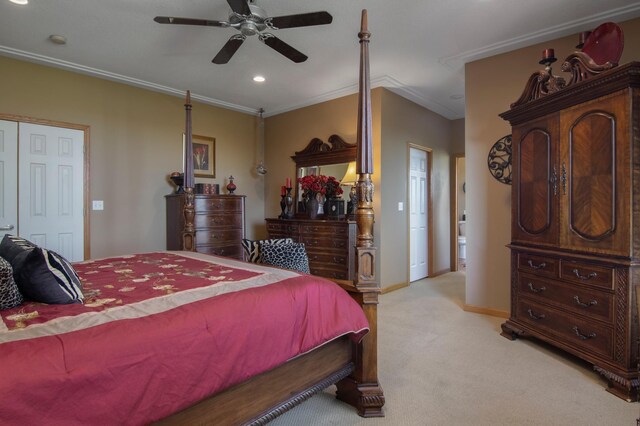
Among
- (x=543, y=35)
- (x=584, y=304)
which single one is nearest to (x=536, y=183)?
(x=584, y=304)

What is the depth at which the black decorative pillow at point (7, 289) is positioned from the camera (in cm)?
125

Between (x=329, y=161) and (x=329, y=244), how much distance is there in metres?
1.31

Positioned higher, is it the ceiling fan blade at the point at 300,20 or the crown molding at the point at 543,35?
the crown molding at the point at 543,35

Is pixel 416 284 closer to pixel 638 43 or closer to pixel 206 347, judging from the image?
pixel 638 43

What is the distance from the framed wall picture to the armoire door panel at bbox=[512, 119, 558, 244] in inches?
161

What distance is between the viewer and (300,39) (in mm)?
3268

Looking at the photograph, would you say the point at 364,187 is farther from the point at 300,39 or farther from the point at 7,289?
the point at 300,39

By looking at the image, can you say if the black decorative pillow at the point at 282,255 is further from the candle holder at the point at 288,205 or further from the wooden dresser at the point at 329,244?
the candle holder at the point at 288,205

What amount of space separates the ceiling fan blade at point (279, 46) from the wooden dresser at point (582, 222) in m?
1.94

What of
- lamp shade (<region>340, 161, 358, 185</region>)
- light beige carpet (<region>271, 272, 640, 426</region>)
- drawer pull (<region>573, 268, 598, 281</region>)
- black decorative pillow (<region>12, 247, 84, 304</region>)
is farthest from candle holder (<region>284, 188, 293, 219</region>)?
black decorative pillow (<region>12, 247, 84, 304</region>)

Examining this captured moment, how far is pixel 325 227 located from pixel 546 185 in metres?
2.47

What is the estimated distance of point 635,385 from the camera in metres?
2.03

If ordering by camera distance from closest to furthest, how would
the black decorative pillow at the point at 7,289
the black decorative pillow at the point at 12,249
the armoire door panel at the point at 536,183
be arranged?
1. the black decorative pillow at the point at 7,289
2. the black decorative pillow at the point at 12,249
3. the armoire door panel at the point at 536,183

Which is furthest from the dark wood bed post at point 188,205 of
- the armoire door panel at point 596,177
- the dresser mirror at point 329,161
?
the armoire door panel at point 596,177
